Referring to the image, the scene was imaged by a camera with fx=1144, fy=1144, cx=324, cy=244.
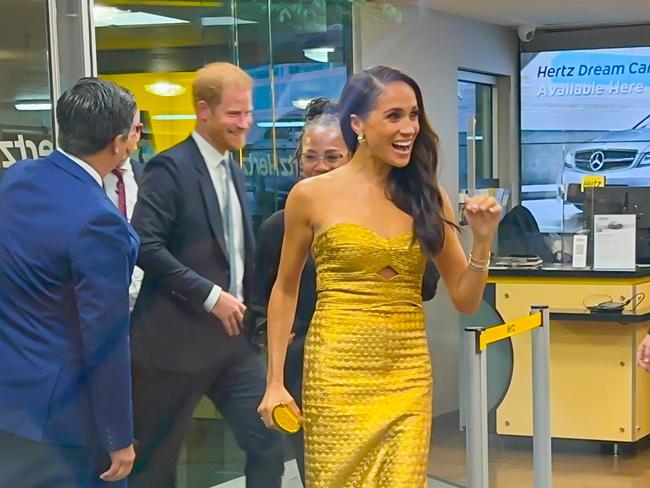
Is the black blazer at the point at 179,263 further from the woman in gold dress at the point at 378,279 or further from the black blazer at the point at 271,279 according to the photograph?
the woman in gold dress at the point at 378,279

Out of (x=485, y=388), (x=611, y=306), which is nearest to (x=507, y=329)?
(x=485, y=388)

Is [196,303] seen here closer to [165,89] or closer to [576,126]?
[165,89]

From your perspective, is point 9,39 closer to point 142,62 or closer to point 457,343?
point 142,62

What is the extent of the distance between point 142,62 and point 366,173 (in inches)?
63.9

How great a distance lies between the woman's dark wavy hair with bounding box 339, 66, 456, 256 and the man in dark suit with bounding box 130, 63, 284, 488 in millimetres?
838

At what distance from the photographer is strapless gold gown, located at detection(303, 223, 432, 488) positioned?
2465 mm

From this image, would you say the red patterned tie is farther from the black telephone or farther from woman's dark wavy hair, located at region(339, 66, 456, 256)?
the black telephone

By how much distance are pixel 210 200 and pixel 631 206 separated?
128 inches

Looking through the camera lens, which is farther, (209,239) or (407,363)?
(209,239)

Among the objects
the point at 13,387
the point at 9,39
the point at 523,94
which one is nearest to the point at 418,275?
the point at 13,387

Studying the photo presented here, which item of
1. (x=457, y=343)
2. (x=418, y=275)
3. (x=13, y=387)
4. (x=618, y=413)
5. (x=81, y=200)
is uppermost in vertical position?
(x=81, y=200)

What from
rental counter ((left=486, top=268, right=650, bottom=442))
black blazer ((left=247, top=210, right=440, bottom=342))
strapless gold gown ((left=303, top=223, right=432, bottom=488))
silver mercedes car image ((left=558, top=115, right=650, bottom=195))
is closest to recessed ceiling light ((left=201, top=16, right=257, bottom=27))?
black blazer ((left=247, top=210, right=440, bottom=342))

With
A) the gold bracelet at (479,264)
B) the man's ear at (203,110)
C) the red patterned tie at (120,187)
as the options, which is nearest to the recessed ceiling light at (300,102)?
the man's ear at (203,110)

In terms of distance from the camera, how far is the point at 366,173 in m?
2.58
